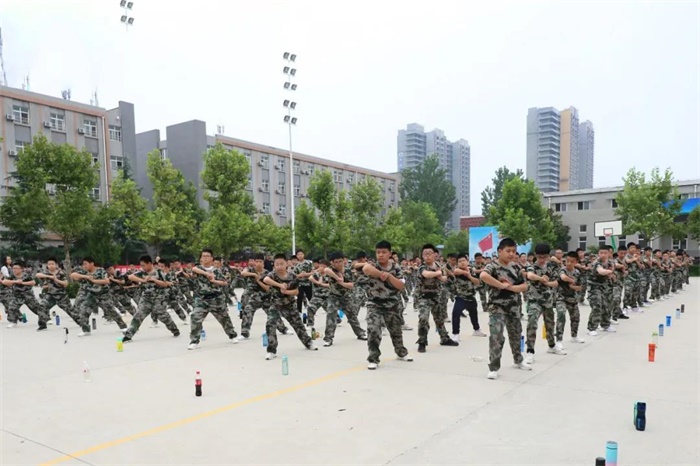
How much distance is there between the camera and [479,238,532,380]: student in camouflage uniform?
22.5 ft

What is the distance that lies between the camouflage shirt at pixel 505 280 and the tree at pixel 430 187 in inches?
2203

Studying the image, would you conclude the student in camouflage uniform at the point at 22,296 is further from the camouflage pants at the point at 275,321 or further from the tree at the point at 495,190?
the tree at the point at 495,190

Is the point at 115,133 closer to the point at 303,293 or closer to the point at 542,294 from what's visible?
the point at 303,293

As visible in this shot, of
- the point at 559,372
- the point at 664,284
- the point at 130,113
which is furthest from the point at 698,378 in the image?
the point at 130,113

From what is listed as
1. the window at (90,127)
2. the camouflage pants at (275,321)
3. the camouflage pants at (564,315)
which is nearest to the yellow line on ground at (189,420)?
the camouflage pants at (275,321)

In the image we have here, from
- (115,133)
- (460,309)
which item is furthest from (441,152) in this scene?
(460,309)

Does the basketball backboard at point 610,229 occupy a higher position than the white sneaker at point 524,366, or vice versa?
the basketball backboard at point 610,229

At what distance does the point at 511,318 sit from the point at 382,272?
2016 millimetres

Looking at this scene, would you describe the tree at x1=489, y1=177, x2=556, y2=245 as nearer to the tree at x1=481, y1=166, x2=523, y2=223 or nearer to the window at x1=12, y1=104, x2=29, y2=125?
the tree at x1=481, y1=166, x2=523, y2=223

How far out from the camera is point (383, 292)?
7758mm

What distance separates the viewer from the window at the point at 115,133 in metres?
40.2

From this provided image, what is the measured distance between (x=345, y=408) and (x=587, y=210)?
53.0m

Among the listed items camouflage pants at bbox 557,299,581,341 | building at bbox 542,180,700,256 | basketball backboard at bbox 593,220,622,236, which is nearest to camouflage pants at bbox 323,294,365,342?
camouflage pants at bbox 557,299,581,341

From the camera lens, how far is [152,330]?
12.3 metres
